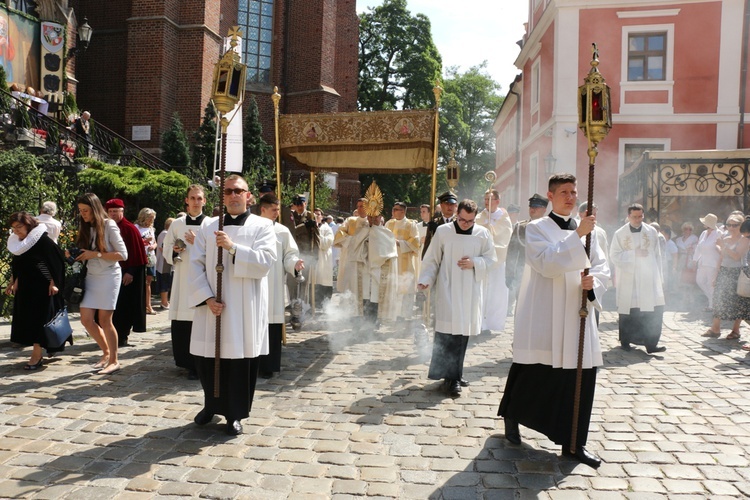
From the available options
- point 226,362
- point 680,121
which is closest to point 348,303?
point 226,362

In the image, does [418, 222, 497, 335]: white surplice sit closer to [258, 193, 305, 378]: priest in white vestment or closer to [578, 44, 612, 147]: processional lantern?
[258, 193, 305, 378]: priest in white vestment

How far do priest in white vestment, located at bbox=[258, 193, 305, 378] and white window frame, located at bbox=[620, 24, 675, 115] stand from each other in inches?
625

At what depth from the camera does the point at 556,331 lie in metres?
4.63

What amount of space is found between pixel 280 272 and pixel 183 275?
102 cm

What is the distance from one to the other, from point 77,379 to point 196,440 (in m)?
2.41

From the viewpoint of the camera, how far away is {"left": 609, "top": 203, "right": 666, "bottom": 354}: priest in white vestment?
8719 mm

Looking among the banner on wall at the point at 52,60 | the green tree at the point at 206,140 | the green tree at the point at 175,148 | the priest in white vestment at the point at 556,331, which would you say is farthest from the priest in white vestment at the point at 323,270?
the banner on wall at the point at 52,60

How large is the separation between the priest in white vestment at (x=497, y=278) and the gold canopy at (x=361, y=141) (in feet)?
3.96

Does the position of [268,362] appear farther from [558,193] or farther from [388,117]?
[388,117]

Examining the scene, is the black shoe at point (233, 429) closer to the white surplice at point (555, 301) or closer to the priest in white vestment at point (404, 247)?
the white surplice at point (555, 301)

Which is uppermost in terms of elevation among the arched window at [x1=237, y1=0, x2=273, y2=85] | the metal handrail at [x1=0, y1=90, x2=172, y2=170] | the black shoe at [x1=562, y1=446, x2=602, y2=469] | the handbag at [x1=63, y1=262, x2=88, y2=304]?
the arched window at [x1=237, y1=0, x2=273, y2=85]

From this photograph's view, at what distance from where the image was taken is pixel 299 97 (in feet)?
100

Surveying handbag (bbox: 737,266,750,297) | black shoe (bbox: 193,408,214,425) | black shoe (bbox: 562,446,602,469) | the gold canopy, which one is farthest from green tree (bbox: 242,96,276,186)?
black shoe (bbox: 562,446,602,469)

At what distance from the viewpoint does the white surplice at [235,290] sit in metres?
5.04
